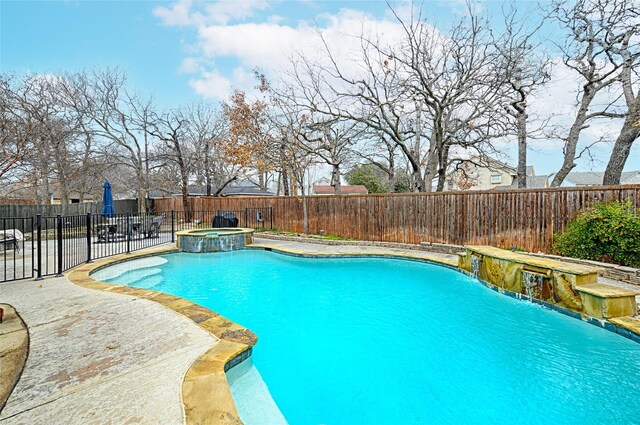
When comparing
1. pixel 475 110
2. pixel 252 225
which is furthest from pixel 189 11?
pixel 475 110

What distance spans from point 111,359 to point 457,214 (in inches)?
337

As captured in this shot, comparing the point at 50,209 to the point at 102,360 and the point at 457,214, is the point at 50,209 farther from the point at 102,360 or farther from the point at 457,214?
the point at 457,214

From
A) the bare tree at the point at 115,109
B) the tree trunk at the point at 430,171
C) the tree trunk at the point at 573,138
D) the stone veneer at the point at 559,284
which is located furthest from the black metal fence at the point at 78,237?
the tree trunk at the point at 573,138

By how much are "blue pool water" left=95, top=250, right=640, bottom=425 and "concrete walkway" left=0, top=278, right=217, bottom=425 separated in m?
0.95

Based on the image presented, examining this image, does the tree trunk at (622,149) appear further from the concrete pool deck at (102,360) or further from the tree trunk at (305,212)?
the concrete pool deck at (102,360)

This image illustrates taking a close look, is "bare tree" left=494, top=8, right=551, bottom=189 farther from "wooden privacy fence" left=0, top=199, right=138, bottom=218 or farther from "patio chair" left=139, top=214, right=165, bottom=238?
"wooden privacy fence" left=0, top=199, right=138, bottom=218

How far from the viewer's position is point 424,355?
3.50 m

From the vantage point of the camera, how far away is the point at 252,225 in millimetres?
15305

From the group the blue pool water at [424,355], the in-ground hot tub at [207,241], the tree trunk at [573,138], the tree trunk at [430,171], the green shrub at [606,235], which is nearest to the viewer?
the blue pool water at [424,355]

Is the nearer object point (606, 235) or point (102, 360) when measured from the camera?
point (102, 360)

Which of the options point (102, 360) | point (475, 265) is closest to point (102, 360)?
point (102, 360)

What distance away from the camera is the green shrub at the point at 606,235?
5414 mm

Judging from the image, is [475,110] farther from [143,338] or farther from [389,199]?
[143,338]

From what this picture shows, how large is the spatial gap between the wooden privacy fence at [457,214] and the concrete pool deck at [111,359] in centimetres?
733
